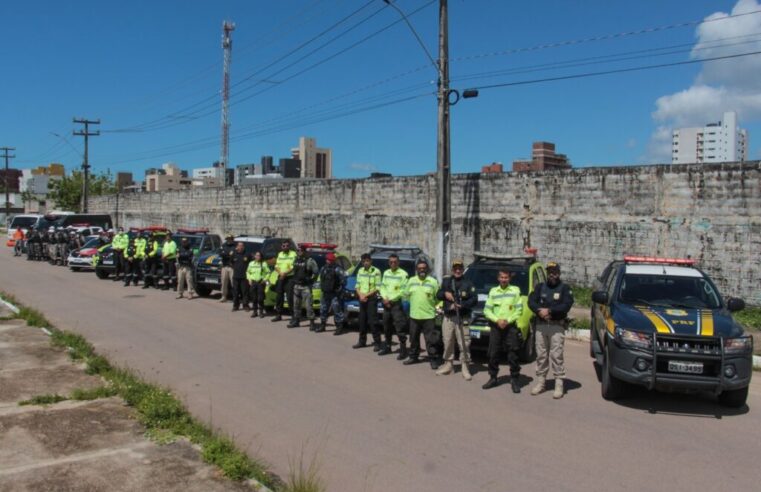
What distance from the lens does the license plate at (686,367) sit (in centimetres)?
723

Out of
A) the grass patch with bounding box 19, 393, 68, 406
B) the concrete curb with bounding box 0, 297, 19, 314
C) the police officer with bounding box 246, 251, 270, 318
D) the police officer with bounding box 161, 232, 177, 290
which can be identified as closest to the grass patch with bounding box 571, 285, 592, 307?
the police officer with bounding box 246, 251, 270, 318

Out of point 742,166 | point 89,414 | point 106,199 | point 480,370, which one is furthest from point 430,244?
point 106,199

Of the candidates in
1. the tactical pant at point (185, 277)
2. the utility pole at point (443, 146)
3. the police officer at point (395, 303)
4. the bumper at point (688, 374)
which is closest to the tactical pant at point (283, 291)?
the police officer at point (395, 303)

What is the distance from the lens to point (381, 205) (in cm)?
2427

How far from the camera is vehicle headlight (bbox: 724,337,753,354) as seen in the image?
7.24 metres

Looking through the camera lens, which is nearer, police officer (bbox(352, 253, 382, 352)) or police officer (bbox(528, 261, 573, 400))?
police officer (bbox(528, 261, 573, 400))

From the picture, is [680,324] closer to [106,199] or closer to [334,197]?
[334,197]

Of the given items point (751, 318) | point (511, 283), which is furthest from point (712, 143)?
point (511, 283)

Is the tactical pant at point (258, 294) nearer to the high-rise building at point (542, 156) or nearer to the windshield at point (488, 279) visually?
the windshield at point (488, 279)

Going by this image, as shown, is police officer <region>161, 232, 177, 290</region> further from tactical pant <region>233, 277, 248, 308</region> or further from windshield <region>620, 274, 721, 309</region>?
windshield <region>620, 274, 721, 309</region>

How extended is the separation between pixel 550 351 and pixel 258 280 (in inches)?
308

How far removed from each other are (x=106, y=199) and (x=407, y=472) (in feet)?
180

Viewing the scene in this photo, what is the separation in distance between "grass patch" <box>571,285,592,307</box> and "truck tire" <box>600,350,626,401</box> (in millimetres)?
7859

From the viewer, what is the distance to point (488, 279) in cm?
1122
